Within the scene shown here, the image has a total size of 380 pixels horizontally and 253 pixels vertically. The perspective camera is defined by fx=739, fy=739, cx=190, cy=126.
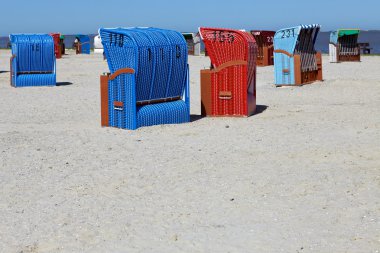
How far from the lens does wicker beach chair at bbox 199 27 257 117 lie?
43.8ft

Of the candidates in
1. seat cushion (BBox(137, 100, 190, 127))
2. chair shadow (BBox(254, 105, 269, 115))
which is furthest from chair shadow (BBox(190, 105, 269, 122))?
seat cushion (BBox(137, 100, 190, 127))

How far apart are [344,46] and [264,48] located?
4.22 m

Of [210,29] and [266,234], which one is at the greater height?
[210,29]

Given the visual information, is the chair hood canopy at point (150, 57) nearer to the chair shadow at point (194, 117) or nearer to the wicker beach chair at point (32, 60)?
the chair shadow at point (194, 117)

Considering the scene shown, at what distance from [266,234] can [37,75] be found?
55.3 feet

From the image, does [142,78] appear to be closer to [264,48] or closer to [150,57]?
[150,57]

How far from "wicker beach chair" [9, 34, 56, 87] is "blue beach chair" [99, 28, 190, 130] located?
29.8 ft

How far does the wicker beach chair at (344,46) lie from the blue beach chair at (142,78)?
2172 centimetres

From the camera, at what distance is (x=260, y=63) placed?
32.8 metres

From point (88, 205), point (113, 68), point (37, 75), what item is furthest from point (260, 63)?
point (88, 205)

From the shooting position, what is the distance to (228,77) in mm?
13383

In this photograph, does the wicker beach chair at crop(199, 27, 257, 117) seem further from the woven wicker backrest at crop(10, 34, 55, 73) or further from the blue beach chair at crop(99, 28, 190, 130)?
the woven wicker backrest at crop(10, 34, 55, 73)

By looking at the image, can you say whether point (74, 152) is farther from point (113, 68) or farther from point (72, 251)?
point (72, 251)

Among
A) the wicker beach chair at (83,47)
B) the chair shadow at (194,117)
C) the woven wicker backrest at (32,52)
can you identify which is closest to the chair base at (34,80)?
the woven wicker backrest at (32,52)
